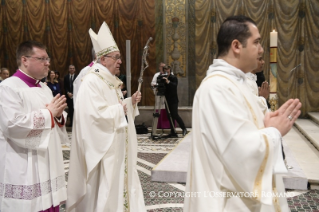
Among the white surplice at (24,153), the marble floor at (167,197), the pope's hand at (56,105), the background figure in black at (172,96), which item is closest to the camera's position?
the white surplice at (24,153)

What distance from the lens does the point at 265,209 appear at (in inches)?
59.6

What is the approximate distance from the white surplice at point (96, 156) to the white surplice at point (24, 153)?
383mm

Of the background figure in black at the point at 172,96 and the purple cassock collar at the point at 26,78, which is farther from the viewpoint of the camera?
the background figure in black at the point at 172,96

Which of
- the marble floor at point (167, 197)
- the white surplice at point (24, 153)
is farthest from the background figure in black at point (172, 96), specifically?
the white surplice at point (24, 153)

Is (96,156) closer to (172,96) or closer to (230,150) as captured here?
(230,150)

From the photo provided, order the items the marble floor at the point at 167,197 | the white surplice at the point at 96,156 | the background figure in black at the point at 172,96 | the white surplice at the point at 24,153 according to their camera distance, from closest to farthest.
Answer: the white surplice at the point at 24,153 → the white surplice at the point at 96,156 → the marble floor at the point at 167,197 → the background figure in black at the point at 172,96

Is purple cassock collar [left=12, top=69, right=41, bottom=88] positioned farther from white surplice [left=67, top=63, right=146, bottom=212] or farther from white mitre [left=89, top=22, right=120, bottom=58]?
white mitre [left=89, top=22, right=120, bottom=58]

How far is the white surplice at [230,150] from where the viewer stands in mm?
1426

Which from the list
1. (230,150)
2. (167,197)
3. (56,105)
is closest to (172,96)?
(167,197)

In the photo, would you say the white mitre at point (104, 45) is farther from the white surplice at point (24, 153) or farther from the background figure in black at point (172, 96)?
the background figure in black at point (172, 96)

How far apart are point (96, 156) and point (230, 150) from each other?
1686mm

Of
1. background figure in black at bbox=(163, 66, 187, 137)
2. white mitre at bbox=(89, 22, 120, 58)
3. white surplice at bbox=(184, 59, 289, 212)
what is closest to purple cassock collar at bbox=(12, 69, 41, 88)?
white mitre at bbox=(89, 22, 120, 58)

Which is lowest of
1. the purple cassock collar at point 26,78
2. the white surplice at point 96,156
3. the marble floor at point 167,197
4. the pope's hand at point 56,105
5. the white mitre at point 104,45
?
the marble floor at point 167,197

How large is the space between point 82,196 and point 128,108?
0.99m
